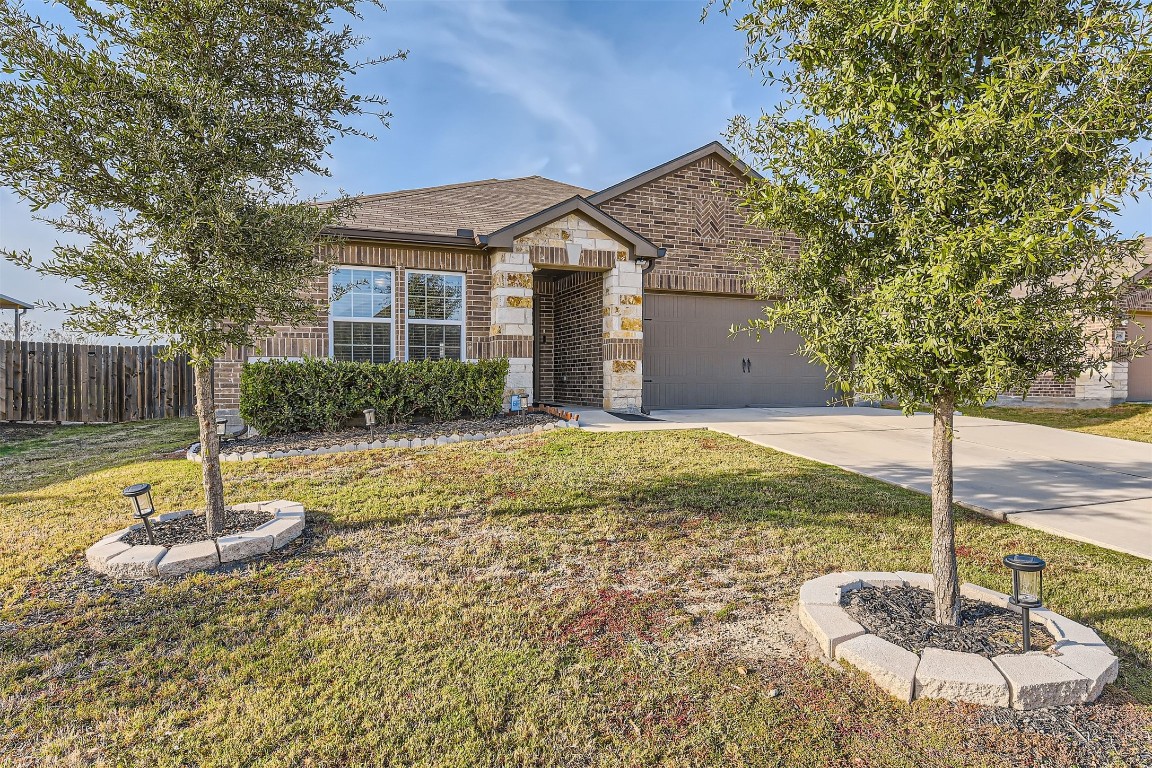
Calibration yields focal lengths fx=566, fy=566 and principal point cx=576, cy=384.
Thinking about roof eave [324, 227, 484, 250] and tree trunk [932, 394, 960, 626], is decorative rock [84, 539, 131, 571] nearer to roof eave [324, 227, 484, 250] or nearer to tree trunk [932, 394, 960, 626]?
tree trunk [932, 394, 960, 626]

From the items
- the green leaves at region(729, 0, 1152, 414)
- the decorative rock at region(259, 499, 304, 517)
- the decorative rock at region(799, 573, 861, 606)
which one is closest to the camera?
the green leaves at region(729, 0, 1152, 414)

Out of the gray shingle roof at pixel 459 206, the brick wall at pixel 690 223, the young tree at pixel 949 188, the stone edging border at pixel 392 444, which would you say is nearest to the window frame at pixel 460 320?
the gray shingle roof at pixel 459 206

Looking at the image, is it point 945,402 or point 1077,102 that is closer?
point 1077,102

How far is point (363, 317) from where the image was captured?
942 centimetres

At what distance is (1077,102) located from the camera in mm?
2475

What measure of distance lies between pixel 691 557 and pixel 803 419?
7002 mm

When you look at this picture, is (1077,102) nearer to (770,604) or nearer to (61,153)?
(770,604)

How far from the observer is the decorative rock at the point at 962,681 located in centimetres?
238

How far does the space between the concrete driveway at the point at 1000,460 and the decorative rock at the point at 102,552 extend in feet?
18.4

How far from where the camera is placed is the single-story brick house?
9.41 meters

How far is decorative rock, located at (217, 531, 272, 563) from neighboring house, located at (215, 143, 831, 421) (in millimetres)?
4113

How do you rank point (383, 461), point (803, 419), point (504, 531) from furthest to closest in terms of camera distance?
point (803, 419), point (383, 461), point (504, 531)

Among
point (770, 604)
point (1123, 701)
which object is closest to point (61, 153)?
point (770, 604)

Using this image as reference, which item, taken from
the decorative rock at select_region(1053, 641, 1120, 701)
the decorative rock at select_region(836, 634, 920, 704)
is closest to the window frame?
the decorative rock at select_region(836, 634, 920, 704)
